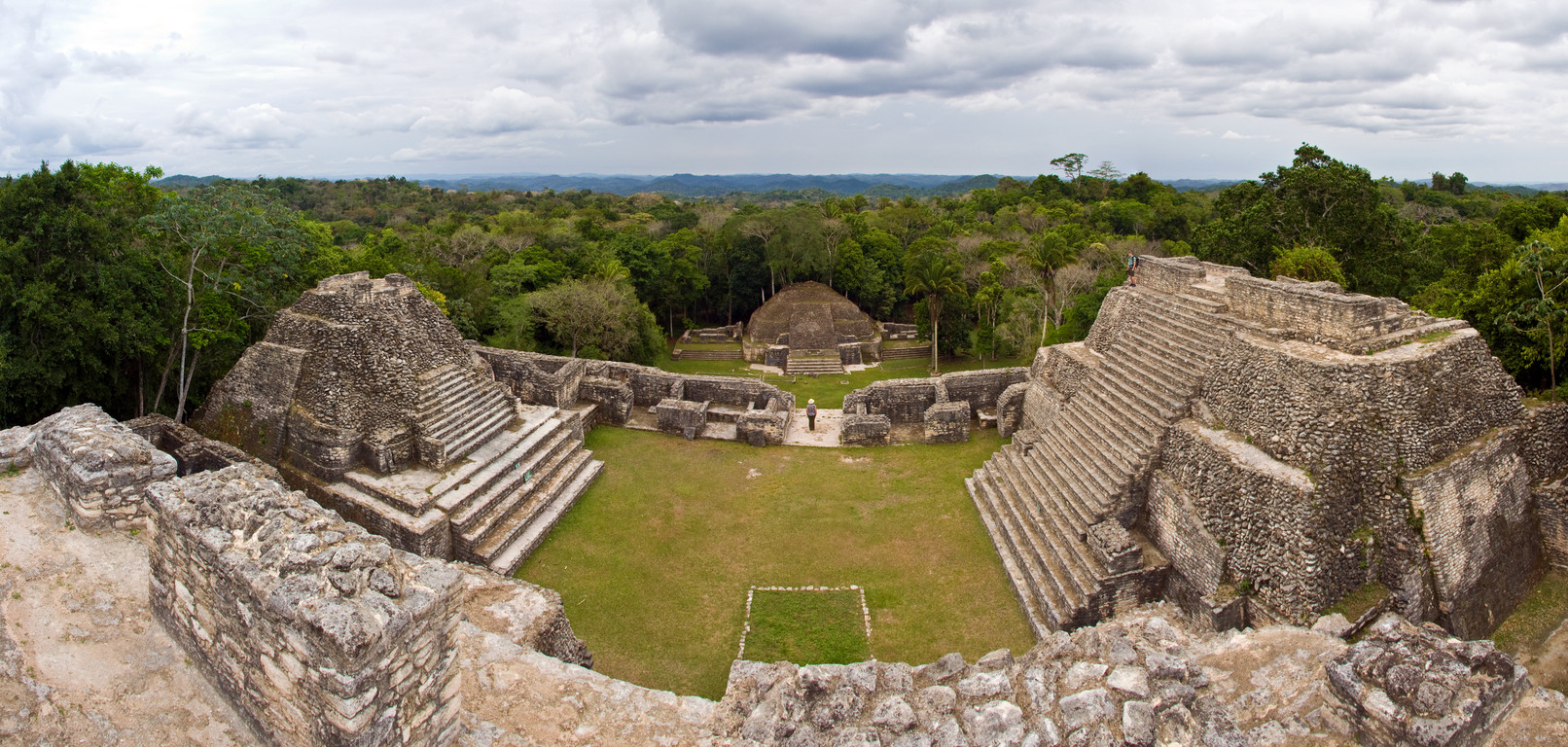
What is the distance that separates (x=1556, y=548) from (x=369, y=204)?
106 metres

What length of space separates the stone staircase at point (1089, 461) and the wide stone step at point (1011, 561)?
0.02 metres

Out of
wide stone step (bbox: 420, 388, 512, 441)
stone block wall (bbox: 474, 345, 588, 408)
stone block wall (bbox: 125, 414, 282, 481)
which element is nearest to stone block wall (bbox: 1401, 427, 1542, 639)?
wide stone step (bbox: 420, 388, 512, 441)

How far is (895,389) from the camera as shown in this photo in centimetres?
1770

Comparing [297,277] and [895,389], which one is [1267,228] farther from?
[297,277]

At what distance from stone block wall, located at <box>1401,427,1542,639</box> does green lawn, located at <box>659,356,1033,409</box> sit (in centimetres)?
1564

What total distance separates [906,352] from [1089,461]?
22317 mm

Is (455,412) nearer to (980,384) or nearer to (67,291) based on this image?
(67,291)

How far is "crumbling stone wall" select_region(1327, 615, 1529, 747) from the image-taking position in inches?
209

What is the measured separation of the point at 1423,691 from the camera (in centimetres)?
538

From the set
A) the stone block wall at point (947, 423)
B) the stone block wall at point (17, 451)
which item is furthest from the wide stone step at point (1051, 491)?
the stone block wall at point (17, 451)

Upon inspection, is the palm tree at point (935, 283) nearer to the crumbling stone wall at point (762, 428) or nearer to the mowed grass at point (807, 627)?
the crumbling stone wall at point (762, 428)

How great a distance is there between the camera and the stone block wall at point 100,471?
761 centimetres

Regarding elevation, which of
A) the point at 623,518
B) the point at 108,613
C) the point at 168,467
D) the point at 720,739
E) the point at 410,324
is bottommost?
the point at 623,518

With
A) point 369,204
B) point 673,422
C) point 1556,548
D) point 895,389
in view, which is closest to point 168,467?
point 673,422
